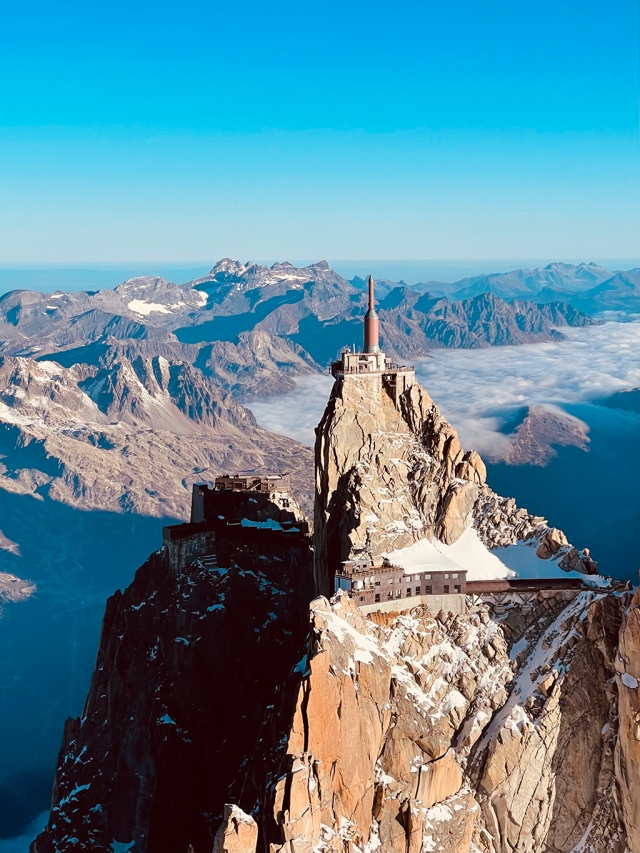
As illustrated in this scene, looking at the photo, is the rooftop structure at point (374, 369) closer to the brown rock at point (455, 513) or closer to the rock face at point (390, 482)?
the rock face at point (390, 482)

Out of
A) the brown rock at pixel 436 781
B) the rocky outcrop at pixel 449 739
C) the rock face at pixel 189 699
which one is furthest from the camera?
the rock face at pixel 189 699

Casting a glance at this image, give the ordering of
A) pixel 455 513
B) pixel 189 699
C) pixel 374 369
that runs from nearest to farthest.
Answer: pixel 455 513
pixel 374 369
pixel 189 699

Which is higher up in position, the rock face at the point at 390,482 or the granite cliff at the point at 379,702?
the rock face at the point at 390,482

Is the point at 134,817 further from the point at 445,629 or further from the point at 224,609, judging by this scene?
the point at 445,629

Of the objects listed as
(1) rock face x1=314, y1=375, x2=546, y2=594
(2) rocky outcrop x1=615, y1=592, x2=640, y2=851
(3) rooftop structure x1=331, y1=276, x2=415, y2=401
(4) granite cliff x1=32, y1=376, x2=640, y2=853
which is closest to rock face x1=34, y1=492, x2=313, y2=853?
(4) granite cliff x1=32, y1=376, x2=640, y2=853

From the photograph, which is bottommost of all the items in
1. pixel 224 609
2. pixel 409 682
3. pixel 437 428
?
pixel 224 609

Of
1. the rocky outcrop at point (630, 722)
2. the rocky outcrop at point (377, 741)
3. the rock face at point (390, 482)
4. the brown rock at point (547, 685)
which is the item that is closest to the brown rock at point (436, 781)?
the rocky outcrop at point (377, 741)

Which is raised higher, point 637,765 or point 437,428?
point 437,428

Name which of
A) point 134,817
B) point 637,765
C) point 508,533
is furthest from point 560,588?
point 134,817

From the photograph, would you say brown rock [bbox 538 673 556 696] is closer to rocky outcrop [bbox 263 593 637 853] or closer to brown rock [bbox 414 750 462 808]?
rocky outcrop [bbox 263 593 637 853]

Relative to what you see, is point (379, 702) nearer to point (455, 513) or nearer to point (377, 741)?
point (377, 741)

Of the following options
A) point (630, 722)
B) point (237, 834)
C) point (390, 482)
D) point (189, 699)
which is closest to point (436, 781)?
point (630, 722)
